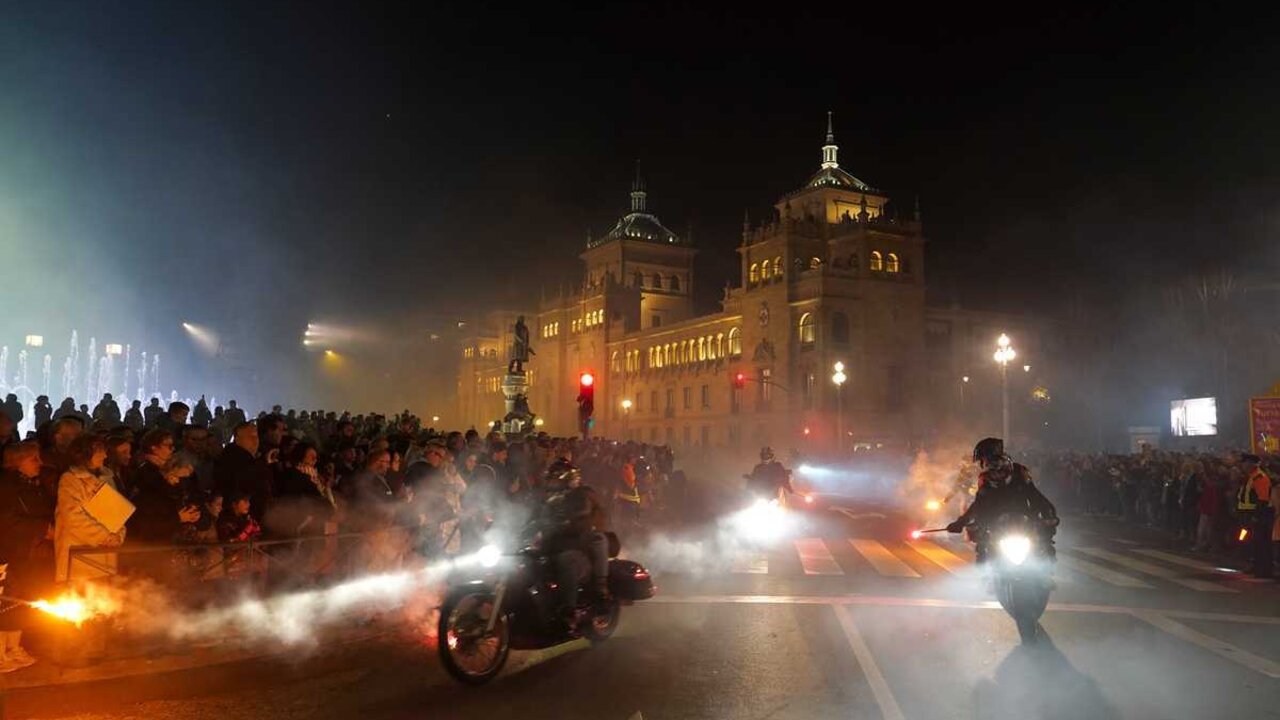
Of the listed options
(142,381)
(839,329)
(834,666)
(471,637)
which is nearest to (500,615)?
(471,637)

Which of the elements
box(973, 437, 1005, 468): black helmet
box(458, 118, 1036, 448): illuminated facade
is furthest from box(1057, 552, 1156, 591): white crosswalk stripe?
box(458, 118, 1036, 448): illuminated facade

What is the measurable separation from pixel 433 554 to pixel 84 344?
7507 centimetres

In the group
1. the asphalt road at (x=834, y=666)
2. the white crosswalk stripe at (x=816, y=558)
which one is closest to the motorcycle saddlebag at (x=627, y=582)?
the asphalt road at (x=834, y=666)

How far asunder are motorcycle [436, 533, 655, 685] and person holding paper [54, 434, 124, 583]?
2937 millimetres

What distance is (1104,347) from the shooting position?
78.0 meters

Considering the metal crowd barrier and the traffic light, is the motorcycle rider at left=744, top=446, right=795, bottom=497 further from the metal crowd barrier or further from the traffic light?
the metal crowd barrier

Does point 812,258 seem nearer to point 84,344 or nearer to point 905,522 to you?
point 905,522

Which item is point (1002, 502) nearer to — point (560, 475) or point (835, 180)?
point (560, 475)

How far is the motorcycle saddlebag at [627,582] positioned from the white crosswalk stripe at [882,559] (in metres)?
5.75

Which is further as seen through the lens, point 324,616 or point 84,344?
point 84,344

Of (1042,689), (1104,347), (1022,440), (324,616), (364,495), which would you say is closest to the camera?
(1042,689)

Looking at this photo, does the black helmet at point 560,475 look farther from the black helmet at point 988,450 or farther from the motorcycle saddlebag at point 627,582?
the black helmet at point 988,450

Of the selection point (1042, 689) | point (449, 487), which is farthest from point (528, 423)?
point (1042, 689)

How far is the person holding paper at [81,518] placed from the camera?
7.39 m
